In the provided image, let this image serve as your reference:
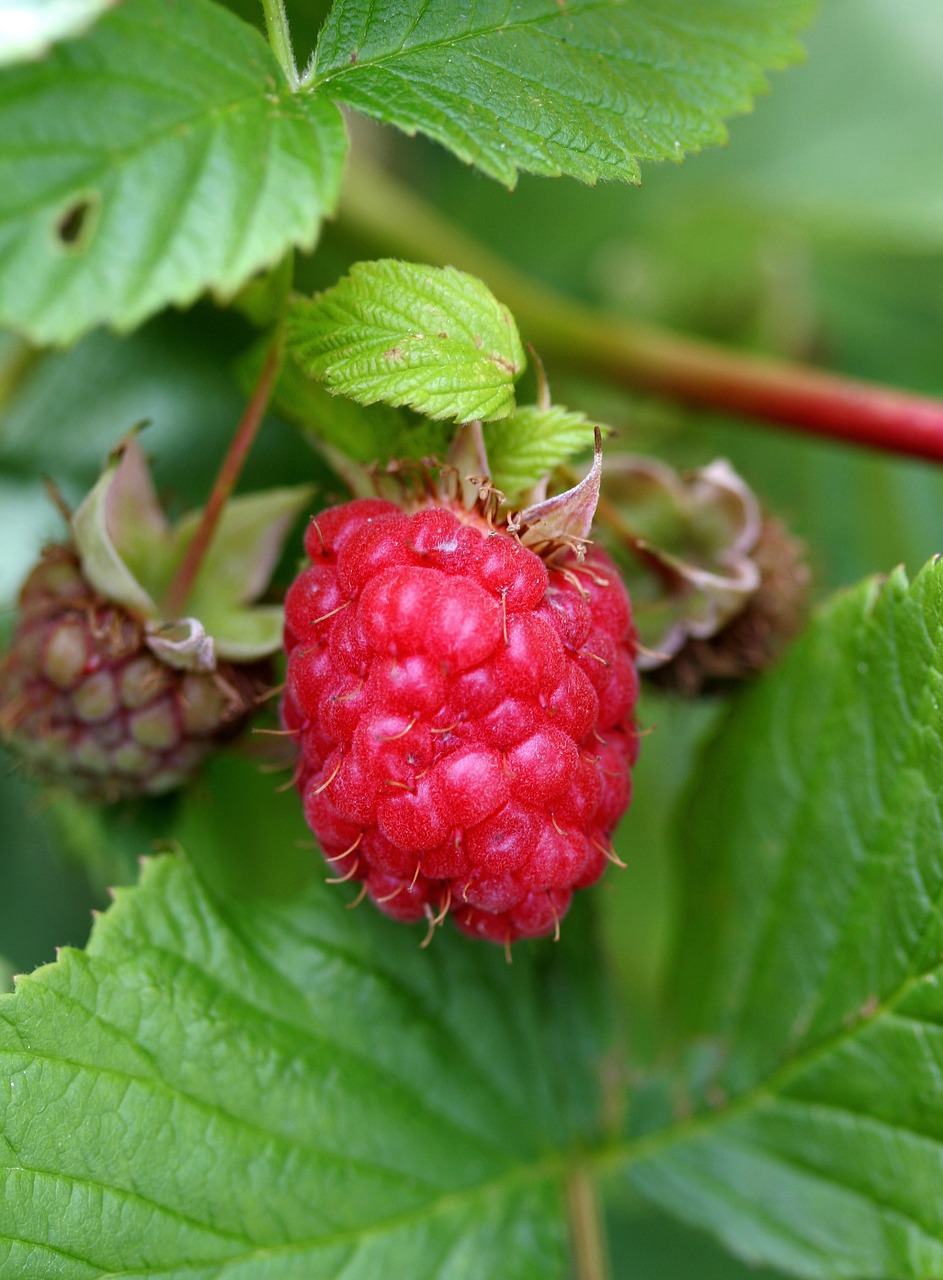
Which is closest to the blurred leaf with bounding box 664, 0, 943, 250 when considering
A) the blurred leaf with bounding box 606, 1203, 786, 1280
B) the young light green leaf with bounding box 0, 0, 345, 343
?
the young light green leaf with bounding box 0, 0, 345, 343

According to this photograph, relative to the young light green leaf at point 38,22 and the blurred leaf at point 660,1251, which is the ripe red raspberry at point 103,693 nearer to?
the young light green leaf at point 38,22

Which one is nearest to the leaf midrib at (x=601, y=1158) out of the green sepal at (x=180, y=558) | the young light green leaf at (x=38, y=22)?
the green sepal at (x=180, y=558)

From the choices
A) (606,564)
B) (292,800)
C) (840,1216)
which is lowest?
(840,1216)

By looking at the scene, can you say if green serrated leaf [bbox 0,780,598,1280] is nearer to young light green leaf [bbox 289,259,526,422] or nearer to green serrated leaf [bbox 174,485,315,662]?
green serrated leaf [bbox 174,485,315,662]

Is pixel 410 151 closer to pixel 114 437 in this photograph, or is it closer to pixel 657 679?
pixel 114 437

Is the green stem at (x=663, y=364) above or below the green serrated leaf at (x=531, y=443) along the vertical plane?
below

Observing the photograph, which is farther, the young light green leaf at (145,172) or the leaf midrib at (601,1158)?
the leaf midrib at (601,1158)

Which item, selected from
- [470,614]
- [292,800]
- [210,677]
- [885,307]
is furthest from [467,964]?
[885,307]

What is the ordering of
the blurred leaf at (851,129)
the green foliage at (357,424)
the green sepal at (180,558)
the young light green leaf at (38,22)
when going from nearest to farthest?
the young light green leaf at (38,22) < the green foliage at (357,424) < the green sepal at (180,558) < the blurred leaf at (851,129)
